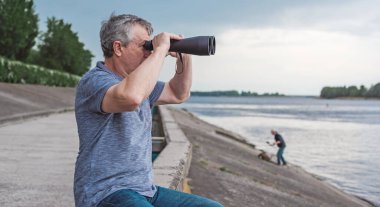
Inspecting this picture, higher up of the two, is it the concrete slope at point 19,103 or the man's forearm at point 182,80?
the man's forearm at point 182,80

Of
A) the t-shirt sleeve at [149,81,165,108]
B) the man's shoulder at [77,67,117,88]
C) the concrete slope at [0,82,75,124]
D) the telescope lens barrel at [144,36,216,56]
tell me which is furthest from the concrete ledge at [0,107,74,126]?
the telescope lens barrel at [144,36,216,56]

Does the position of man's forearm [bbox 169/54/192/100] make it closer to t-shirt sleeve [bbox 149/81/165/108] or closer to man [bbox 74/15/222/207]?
t-shirt sleeve [bbox 149/81/165/108]

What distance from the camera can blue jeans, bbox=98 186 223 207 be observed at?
2449mm

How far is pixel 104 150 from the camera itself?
2.56m

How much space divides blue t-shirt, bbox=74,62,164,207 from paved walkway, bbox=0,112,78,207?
7.62 ft

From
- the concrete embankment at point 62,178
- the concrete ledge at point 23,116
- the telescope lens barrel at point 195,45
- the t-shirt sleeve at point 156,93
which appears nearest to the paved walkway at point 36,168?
the concrete embankment at point 62,178

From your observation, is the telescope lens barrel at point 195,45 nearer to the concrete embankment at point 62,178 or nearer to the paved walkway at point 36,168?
the concrete embankment at point 62,178

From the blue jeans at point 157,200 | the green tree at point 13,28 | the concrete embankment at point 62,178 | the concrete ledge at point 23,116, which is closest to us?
the blue jeans at point 157,200

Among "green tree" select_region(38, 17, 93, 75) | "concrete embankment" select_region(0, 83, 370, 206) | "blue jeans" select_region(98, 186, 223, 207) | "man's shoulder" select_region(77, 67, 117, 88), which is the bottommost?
"concrete embankment" select_region(0, 83, 370, 206)

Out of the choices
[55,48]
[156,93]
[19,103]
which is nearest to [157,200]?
[156,93]

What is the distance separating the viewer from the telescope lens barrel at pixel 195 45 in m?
2.62

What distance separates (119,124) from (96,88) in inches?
8.5

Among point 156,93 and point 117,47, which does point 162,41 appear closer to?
point 117,47

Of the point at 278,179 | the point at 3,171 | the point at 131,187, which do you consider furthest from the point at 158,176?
the point at 278,179
